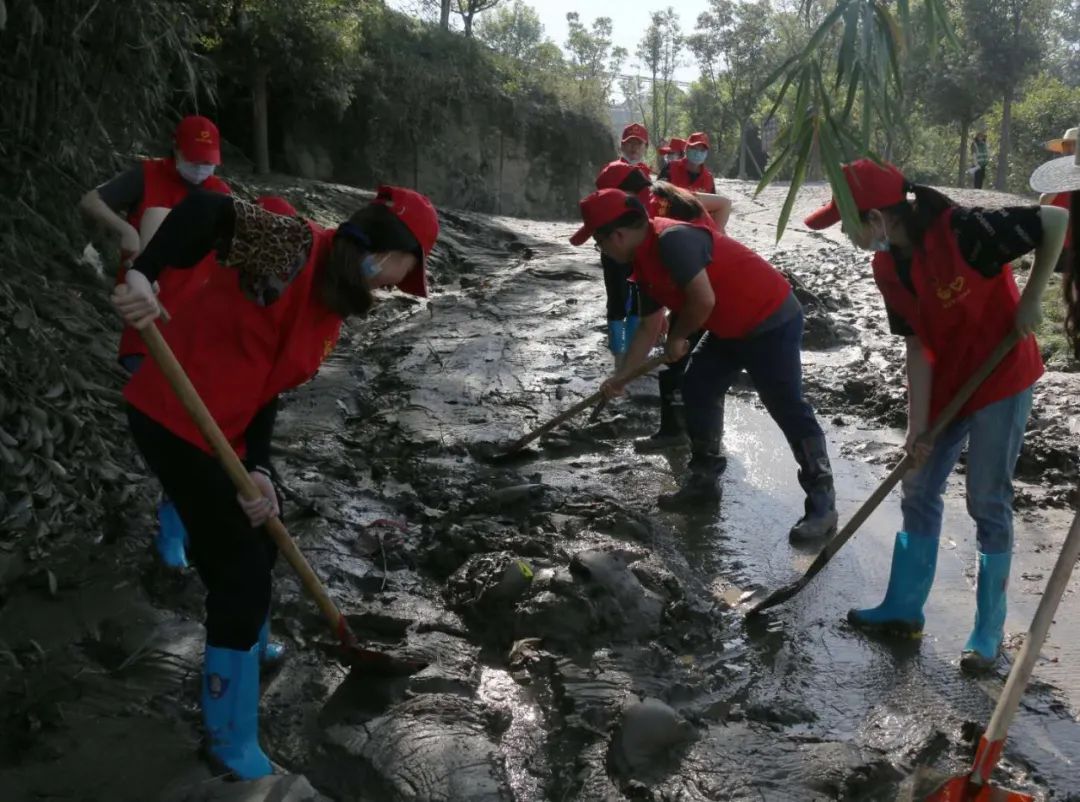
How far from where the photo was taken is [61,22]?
15.5ft

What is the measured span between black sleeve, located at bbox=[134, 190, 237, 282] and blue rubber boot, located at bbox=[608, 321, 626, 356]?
509 centimetres

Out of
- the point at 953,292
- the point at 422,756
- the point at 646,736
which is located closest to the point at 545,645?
the point at 646,736

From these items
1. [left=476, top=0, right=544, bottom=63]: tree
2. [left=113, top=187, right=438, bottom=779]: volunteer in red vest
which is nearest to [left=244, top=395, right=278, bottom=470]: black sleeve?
[left=113, top=187, right=438, bottom=779]: volunteer in red vest

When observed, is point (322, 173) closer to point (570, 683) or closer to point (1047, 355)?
point (1047, 355)

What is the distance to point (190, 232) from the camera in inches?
92.2

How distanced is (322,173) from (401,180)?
1.87 metres

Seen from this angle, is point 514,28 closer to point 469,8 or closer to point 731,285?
point 469,8

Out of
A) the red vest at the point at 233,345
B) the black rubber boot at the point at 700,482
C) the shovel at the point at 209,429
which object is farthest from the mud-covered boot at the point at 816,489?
the red vest at the point at 233,345

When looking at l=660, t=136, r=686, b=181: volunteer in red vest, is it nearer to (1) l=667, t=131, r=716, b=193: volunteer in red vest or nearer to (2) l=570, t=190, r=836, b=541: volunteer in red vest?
(1) l=667, t=131, r=716, b=193: volunteer in red vest

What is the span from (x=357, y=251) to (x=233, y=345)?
39 centimetres

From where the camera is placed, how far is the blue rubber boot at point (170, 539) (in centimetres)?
366

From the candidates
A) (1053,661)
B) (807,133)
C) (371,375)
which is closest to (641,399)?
(371,375)

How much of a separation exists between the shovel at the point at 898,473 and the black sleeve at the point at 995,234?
0.80 ft

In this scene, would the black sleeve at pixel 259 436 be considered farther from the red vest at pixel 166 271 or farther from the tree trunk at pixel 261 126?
the tree trunk at pixel 261 126
